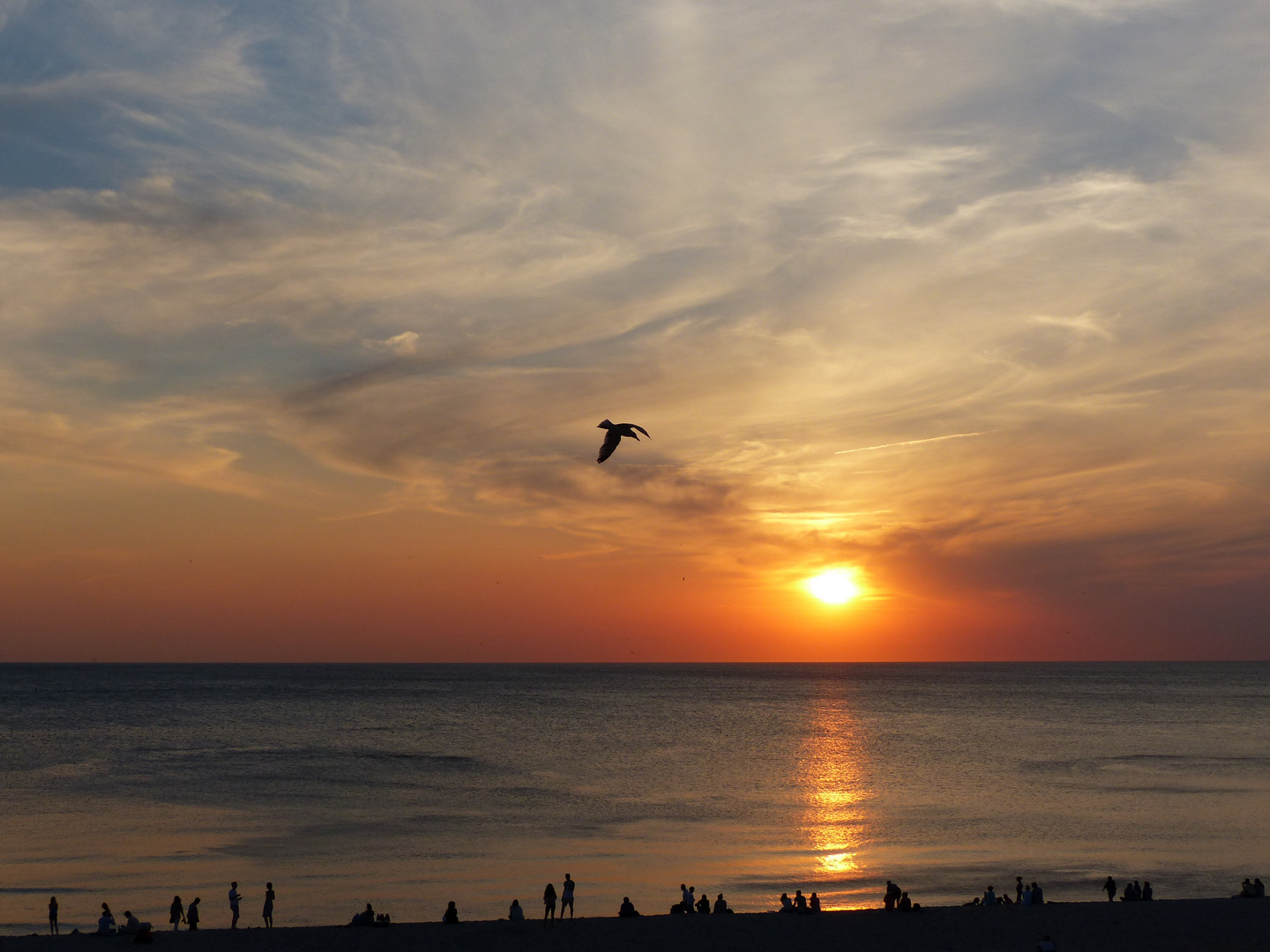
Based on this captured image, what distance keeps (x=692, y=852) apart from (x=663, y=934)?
50.0 ft

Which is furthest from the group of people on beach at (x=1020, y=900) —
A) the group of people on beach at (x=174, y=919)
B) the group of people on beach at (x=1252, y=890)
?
the group of people on beach at (x=174, y=919)

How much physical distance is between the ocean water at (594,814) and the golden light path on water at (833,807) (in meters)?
0.22

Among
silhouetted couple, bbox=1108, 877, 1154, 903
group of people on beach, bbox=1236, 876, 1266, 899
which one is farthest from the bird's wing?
group of people on beach, bbox=1236, 876, 1266, 899

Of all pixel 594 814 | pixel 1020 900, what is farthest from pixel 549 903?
pixel 594 814

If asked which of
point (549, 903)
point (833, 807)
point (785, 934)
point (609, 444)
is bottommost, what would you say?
point (833, 807)

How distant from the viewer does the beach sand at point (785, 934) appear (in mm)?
27016

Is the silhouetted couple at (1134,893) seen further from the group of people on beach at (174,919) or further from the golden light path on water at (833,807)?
the group of people on beach at (174,919)

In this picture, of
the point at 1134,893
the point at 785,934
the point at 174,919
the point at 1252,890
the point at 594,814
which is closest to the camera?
the point at 785,934

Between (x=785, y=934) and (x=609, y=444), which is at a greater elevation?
(x=609, y=444)

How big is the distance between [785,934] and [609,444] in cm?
1721

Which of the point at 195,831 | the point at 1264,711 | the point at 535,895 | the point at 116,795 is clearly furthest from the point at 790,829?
the point at 1264,711

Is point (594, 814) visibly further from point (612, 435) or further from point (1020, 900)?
point (612, 435)

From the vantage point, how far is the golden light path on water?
3916cm

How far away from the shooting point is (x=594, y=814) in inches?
2083
